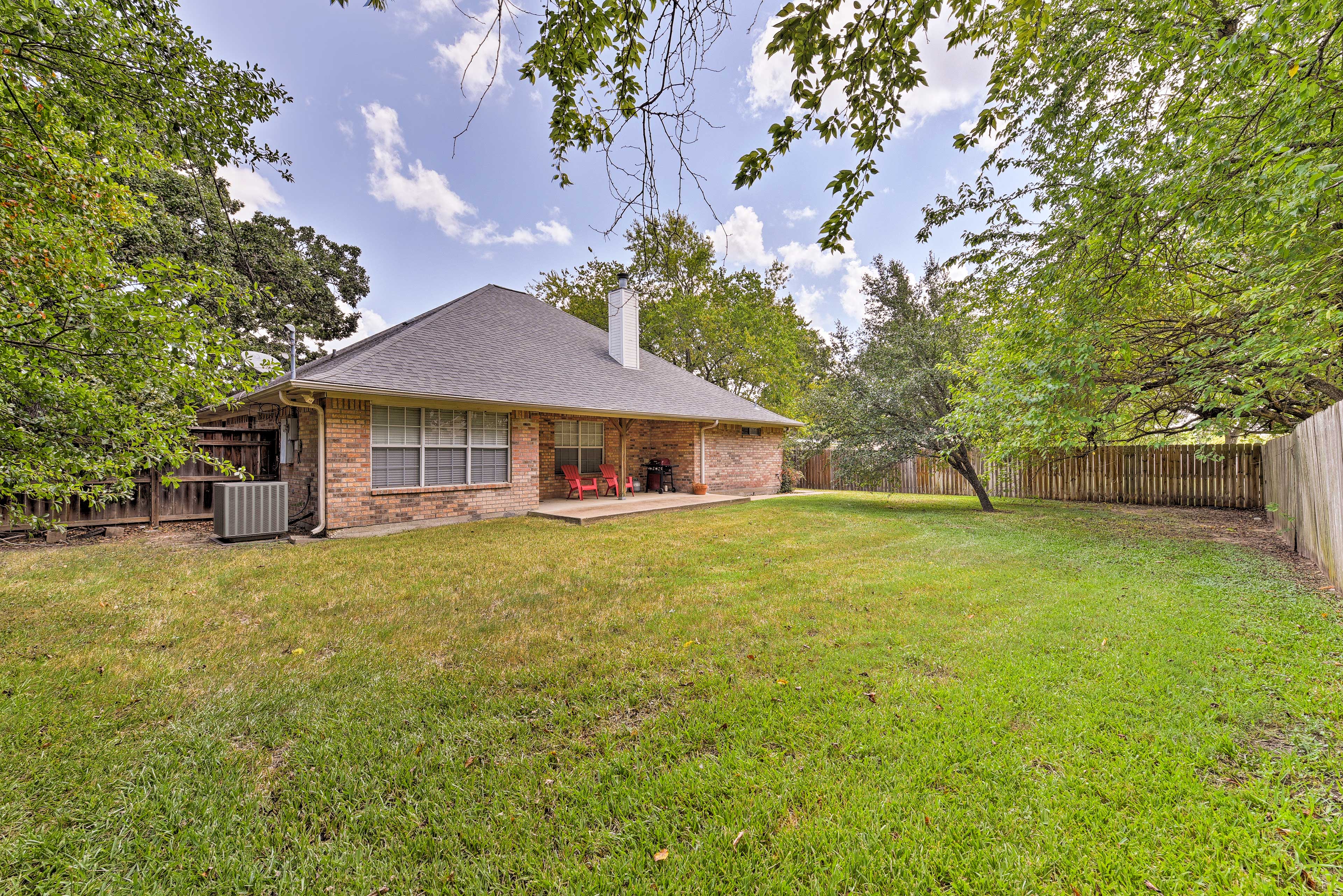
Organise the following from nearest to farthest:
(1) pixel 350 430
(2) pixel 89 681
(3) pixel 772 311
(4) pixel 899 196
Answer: (2) pixel 89 681 < (4) pixel 899 196 < (1) pixel 350 430 < (3) pixel 772 311

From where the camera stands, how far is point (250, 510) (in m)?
7.46

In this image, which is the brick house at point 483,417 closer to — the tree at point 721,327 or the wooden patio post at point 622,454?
the wooden patio post at point 622,454

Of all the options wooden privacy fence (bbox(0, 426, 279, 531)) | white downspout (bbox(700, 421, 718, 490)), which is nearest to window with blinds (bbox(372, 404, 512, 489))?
wooden privacy fence (bbox(0, 426, 279, 531))

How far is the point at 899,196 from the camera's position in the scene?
17.9 feet

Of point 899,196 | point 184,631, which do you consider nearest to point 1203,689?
point 899,196

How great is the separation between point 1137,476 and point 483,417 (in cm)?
1514

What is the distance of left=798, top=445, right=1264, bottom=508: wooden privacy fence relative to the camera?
1043cm

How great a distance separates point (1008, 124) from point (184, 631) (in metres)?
10.4

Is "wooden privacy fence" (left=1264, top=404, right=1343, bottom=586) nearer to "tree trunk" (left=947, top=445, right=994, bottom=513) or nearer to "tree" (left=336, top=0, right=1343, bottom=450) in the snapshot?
"tree" (left=336, top=0, right=1343, bottom=450)

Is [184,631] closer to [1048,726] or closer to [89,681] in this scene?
[89,681]

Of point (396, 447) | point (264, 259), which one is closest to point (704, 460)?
point (396, 447)

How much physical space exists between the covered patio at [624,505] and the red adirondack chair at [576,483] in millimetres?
212

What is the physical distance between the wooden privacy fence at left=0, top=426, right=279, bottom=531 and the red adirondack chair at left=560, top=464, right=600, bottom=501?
5.78m

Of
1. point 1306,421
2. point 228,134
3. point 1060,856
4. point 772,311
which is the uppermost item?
point 772,311
